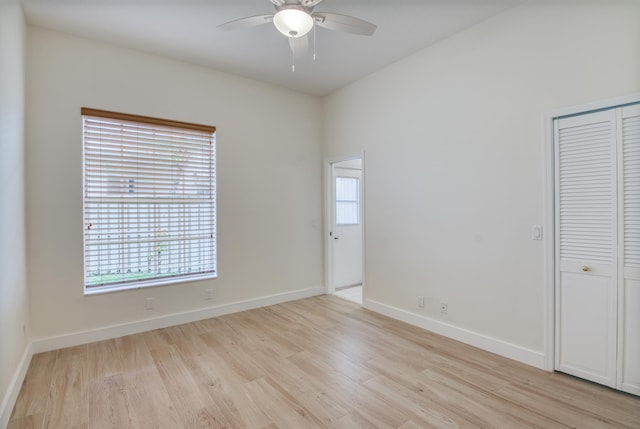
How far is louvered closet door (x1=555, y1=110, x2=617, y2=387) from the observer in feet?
7.33

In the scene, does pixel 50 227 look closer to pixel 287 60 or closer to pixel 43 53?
pixel 43 53

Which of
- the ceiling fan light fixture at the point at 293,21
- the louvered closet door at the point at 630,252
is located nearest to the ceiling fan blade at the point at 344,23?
the ceiling fan light fixture at the point at 293,21

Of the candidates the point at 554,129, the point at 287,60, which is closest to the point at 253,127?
the point at 287,60

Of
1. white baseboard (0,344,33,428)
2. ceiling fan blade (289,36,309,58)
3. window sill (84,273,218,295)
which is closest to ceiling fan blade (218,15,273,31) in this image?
ceiling fan blade (289,36,309,58)

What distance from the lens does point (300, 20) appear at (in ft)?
6.72

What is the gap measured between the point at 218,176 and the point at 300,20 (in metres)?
2.35

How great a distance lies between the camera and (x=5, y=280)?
82.3 inches

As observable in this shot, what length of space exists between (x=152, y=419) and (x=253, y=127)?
3.38 m

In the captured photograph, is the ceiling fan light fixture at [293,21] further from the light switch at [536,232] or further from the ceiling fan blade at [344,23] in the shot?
the light switch at [536,232]

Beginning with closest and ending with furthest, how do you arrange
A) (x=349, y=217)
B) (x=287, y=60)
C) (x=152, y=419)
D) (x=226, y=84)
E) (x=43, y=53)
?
(x=152, y=419) < (x=43, y=53) < (x=287, y=60) < (x=226, y=84) < (x=349, y=217)

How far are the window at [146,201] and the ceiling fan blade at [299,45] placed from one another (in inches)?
68.9

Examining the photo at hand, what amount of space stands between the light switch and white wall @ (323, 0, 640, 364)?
0.05 meters

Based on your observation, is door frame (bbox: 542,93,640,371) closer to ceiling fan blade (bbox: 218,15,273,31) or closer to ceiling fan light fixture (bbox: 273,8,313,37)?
ceiling fan light fixture (bbox: 273,8,313,37)

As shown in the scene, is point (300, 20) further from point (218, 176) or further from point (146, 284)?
point (146, 284)
